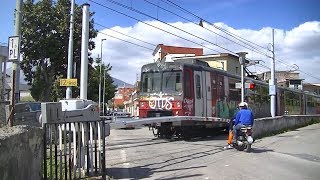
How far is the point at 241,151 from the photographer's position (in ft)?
49.9

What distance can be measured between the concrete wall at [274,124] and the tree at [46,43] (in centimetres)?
1630

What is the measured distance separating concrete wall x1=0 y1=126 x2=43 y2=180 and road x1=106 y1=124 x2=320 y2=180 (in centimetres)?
224

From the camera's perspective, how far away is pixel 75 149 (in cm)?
930

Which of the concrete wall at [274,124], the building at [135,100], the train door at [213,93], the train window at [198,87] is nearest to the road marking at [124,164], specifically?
the train window at [198,87]

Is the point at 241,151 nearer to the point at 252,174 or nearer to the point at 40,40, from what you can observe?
the point at 252,174

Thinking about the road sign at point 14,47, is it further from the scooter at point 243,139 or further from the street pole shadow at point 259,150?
the street pole shadow at point 259,150

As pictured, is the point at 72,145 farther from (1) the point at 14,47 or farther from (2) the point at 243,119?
(2) the point at 243,119

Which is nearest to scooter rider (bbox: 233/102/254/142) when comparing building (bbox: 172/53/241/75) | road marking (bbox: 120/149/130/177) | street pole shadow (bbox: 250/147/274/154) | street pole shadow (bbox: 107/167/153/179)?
street pole shadow (bbox: 250/147/274/154)

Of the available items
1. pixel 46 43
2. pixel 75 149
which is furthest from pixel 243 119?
pixel 46 43

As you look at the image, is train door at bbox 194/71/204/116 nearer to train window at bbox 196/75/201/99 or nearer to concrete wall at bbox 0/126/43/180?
train window at bbox 196/75/201/99

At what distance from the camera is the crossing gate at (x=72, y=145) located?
8906 mm

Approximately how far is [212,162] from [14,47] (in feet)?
19.9

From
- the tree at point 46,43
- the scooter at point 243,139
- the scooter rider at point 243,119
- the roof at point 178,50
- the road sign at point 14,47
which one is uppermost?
the roof at point 178,50

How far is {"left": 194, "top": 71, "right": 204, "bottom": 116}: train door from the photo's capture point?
19.9 metres
